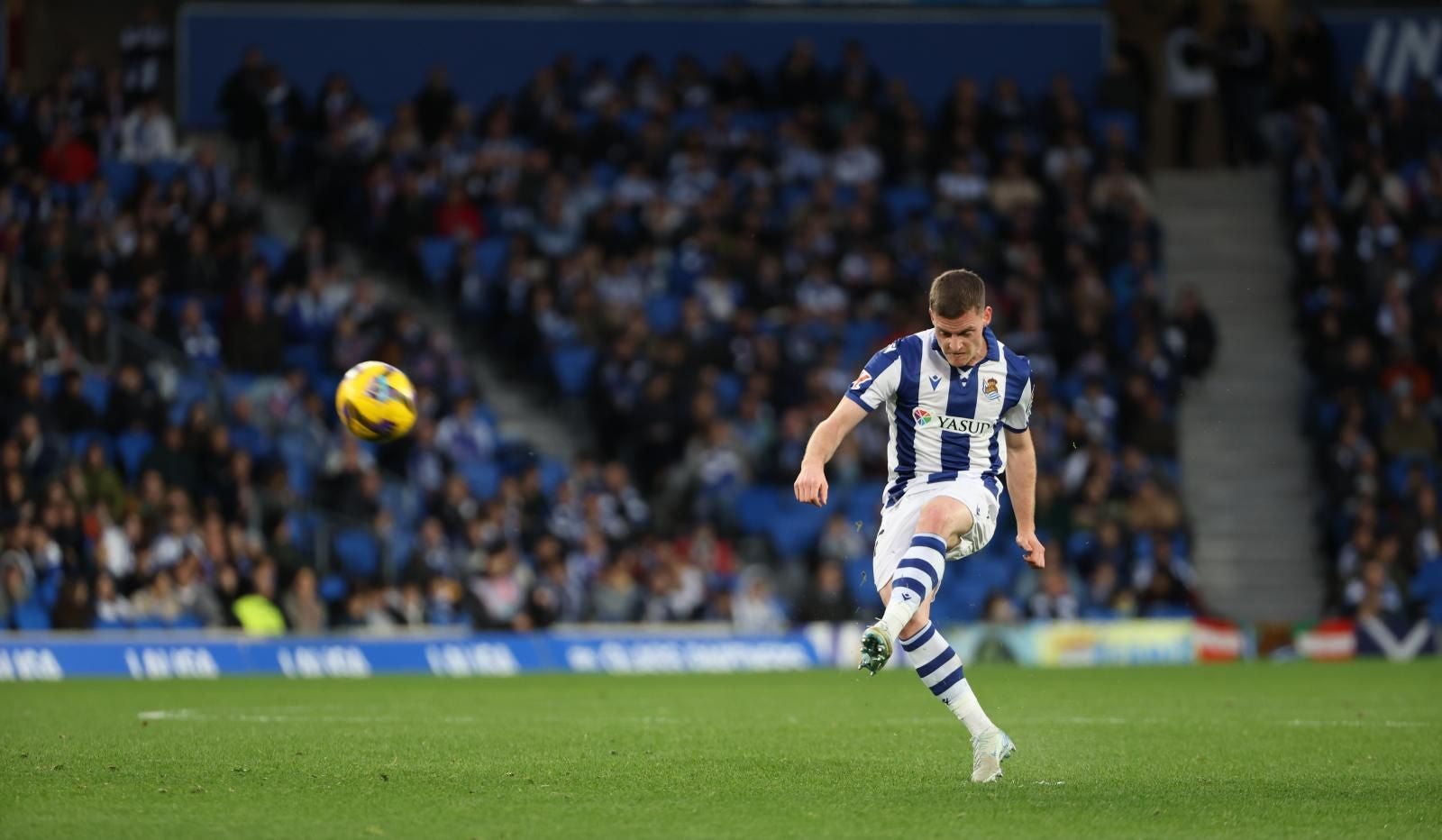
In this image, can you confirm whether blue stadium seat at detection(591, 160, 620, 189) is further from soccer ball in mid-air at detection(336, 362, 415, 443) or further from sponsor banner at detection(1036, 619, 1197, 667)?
soccer ball in mid-air at detection(336, 362, 415, 443)

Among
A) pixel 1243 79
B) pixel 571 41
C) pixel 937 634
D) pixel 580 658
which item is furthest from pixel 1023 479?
pixel 571 41

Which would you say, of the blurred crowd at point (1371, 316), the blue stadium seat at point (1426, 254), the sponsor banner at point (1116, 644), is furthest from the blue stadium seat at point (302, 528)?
the blue stadium seat at point (1426, 254)

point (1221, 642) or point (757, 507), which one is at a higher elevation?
point (757, 507)

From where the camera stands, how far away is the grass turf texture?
7.65 m

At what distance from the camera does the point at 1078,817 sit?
7.86m

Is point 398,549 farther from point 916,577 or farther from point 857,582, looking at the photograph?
point 916,577

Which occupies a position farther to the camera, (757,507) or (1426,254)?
(1426,254)

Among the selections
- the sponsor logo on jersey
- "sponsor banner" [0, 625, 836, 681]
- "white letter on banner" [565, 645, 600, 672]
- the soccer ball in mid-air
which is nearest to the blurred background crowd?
"sponsor banner" [0, 625, 836, 681]

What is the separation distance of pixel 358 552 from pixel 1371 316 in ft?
40.8

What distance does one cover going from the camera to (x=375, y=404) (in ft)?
42.0

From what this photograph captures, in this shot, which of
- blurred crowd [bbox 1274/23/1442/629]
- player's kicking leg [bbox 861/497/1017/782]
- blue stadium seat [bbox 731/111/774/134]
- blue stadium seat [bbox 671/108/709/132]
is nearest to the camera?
player's kicking leg [bbox 861/497/1017/782]

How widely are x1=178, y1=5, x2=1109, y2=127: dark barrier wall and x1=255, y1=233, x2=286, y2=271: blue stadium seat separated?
389 centimetres

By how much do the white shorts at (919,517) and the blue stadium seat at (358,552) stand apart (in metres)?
12.5

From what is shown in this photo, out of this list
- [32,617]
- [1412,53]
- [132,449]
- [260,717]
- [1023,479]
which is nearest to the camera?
[1023,479]
